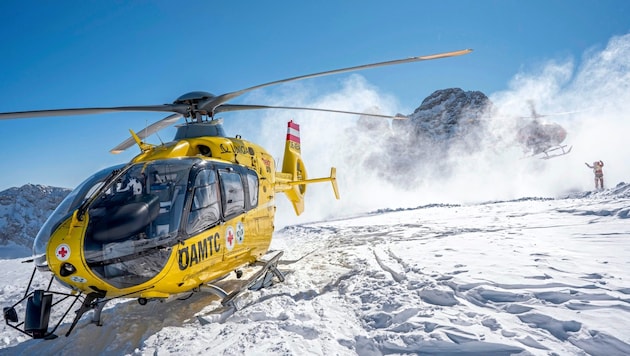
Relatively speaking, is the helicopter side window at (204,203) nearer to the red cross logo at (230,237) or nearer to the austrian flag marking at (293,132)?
the red cross logo at (230,237)

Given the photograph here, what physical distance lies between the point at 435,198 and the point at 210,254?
32.1m

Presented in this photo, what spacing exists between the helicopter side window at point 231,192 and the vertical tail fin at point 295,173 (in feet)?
10.3

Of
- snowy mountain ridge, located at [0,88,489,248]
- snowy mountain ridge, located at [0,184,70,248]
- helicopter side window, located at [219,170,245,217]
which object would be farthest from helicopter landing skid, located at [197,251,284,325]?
snowy mountain ridge, located at [0,184,70,248]

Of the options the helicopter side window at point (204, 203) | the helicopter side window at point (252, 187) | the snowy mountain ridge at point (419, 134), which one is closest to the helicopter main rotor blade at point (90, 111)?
the helicopter side window at point (252, 187)

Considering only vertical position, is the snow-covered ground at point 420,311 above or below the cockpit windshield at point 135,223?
below

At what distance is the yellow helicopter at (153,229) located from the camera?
3176mm

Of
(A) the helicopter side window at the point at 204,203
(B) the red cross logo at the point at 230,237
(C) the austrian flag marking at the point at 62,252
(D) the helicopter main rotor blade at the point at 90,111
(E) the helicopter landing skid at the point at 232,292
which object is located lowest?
(E) the helicopter landing skid at the point at 232,292

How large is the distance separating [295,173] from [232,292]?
5288mm

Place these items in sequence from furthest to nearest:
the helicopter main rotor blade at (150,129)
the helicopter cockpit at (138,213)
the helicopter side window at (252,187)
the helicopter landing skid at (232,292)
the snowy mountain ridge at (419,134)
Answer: the snowy mountain ridge at (419,134) → the helicopter main rotor blade at (150,129) → the helicopter side window at (252,187) → the helicopter landing skid at (232,292) → the helicopter cockpit at (138,213)

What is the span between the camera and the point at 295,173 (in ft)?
30.3

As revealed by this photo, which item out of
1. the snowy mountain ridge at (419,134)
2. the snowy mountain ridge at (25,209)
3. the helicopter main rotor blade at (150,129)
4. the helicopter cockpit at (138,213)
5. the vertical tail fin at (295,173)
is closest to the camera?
the helicopter cockpit at (138,213)

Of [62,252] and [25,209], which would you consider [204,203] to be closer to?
[62,252]

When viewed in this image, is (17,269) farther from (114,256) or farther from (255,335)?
(255,335)

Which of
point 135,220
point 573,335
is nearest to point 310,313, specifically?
point 135,220
